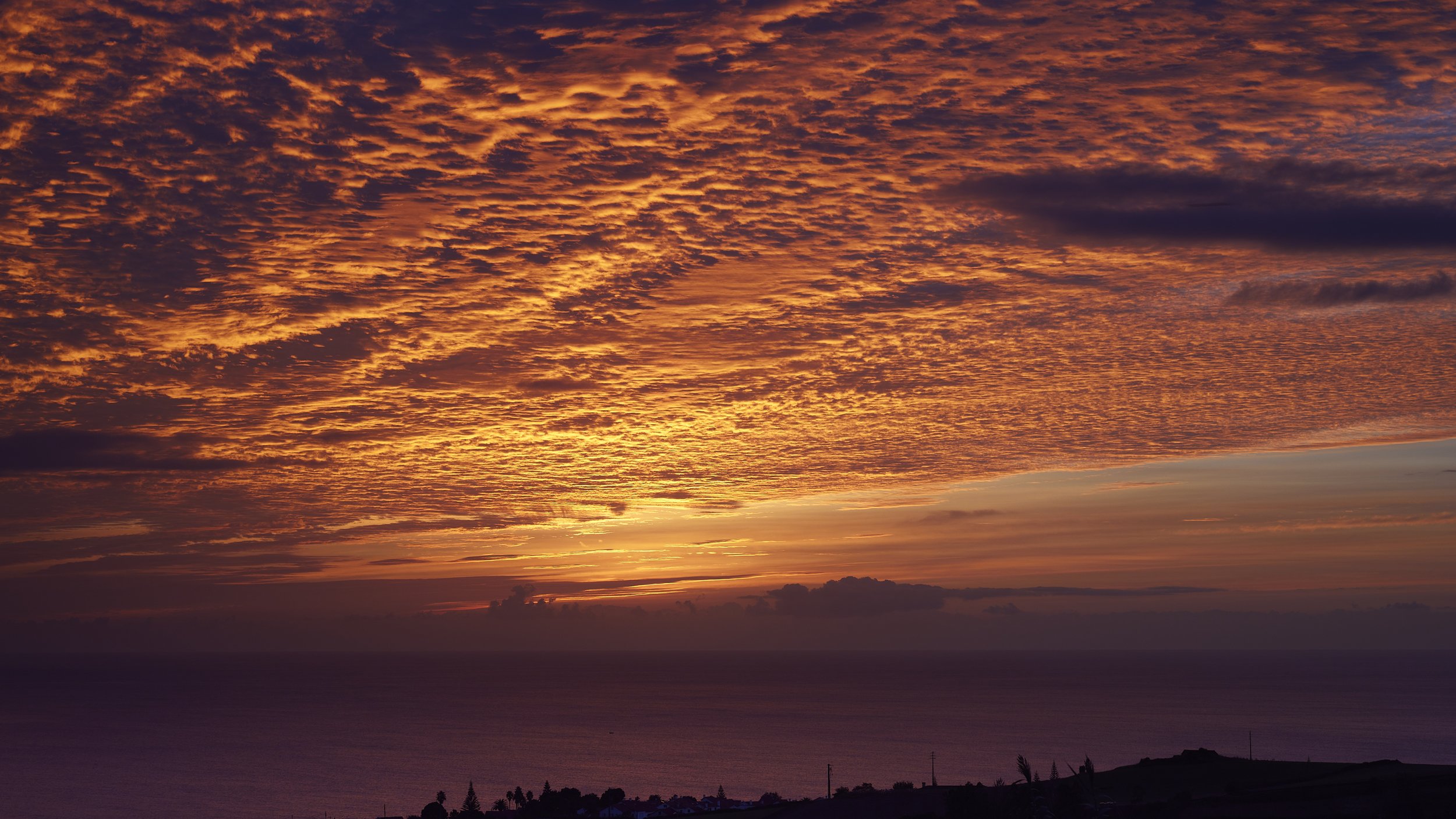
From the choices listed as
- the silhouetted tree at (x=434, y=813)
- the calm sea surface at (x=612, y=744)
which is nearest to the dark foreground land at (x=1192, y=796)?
the silhouetted tree at (x=434, y=813)

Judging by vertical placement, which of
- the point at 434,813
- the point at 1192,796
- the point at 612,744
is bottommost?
the point at 612,744

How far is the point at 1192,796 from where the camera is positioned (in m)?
43.0

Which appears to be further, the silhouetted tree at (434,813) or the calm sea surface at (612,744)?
the calm sea surface at (612,744)

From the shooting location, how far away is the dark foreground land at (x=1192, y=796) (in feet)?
114

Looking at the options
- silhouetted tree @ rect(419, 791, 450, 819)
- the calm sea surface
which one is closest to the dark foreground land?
silhouetted tree @ rect(419, 791, 450, 819)

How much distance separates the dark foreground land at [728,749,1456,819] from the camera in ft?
114

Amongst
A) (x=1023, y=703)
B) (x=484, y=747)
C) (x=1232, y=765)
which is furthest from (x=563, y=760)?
(x=1023, y=703)

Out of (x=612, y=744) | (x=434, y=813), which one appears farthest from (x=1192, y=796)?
(x=612, y=744)

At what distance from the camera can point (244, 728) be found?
511 feet

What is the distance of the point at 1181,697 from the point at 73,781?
178 metres

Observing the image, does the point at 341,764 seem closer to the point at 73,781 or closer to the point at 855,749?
the point at 73,781

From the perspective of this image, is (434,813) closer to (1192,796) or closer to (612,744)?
(1192,796)

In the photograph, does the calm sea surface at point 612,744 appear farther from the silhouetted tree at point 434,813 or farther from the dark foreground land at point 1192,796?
the dark foreground land at point 1192,796

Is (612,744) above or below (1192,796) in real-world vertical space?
below
